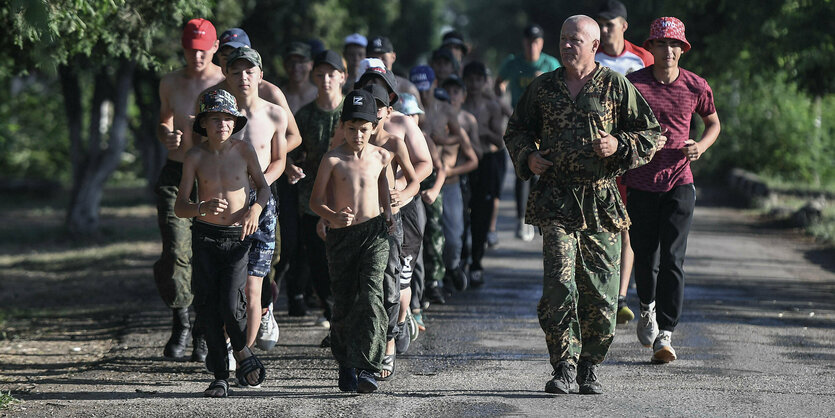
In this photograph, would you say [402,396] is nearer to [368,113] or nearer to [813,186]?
[368,113]

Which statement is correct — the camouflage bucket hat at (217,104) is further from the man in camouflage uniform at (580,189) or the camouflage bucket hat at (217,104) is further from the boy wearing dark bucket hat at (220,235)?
the man in camouflage uniform at (580,189)

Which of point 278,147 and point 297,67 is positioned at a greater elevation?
point 297,67

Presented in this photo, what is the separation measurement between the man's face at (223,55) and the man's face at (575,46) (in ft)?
7.82

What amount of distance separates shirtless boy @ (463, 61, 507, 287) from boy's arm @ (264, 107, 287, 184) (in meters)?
3.92

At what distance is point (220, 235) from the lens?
22.2ft

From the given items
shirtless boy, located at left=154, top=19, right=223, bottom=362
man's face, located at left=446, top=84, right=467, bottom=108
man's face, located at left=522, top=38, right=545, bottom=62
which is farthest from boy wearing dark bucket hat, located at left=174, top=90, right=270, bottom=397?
man's face, located at left=522, top=38, right=545, bottom=62

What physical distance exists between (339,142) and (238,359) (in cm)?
145

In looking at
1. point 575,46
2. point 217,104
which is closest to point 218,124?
point 217,104

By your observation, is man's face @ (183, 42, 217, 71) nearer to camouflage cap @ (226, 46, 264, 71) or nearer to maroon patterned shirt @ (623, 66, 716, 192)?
camouflage cap @ (226, 46, 264, 71)

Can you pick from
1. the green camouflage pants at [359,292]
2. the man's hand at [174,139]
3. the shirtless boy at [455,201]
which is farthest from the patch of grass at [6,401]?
the shirtless boy at [455,201]

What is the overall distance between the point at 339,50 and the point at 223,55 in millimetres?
14981

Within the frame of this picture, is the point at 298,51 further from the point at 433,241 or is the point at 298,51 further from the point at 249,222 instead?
the point at 249,222

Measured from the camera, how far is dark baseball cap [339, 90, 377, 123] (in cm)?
675

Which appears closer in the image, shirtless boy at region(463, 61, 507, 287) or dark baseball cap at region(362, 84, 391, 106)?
dark baseball cap at region(362, 84, 391, 106)
